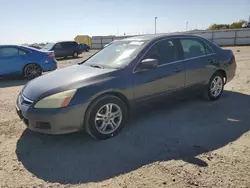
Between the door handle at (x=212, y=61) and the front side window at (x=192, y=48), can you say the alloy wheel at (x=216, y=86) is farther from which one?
the front side window at (x=192, y=48)

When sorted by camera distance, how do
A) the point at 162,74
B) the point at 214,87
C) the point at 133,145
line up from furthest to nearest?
the point at 214,87 < the point at 162,74 < the point at 133,145

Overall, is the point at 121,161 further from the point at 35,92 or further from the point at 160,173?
the point at 35,92

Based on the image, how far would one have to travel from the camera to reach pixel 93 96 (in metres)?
3.50

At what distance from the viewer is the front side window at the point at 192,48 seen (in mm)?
4871

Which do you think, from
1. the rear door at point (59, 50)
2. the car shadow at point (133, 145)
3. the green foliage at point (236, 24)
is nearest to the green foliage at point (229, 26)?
the green foliage at point (236, 24)

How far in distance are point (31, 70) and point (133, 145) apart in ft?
24.1

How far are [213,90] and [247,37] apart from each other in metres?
27.2

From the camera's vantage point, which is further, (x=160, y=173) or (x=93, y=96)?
(x=93, y=96)

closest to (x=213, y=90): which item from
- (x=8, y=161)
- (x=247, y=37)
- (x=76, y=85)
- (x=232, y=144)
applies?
(x=232, y=144)

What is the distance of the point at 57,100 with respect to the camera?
11.1 ft

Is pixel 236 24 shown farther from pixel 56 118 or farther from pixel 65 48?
pixel 56 118

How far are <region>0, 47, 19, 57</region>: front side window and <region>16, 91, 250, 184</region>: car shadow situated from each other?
6.21 meters

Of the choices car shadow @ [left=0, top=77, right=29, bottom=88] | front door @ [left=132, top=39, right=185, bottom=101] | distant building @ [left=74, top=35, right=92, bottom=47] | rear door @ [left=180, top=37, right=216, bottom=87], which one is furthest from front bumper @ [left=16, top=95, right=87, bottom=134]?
distant building @ [left=74, top=35, right=92, bottom=47]

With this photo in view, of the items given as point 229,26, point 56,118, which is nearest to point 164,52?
point 56,118
